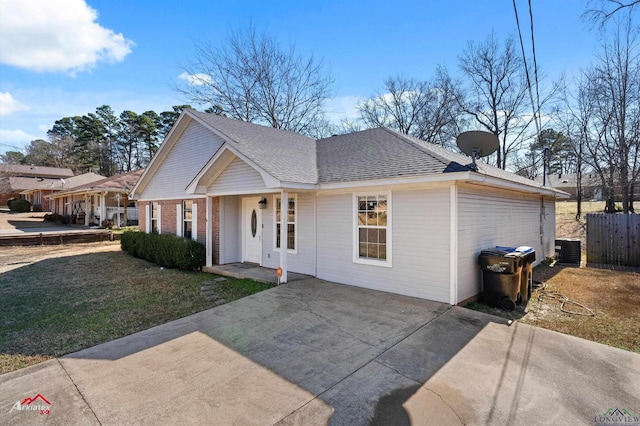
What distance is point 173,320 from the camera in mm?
5918

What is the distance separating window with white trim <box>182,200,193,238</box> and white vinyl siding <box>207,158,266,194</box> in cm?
288

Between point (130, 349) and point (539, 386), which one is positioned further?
point (130, 349)

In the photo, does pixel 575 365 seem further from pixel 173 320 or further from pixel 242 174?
pixel 242 174

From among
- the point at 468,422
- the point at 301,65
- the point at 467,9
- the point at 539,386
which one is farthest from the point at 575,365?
the point at 301,65

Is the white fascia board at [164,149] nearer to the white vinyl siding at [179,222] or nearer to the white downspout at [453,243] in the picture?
the white vinyl siding at [179,222]

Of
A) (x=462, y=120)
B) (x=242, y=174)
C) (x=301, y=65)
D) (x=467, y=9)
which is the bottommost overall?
(x=242, y=174)

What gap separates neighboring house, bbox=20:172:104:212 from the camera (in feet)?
102

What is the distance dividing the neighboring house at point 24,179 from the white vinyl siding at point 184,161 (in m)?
32.0

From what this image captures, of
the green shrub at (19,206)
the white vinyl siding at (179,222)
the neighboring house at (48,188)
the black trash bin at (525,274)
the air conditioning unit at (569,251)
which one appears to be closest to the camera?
the black trash bin at (525,274)

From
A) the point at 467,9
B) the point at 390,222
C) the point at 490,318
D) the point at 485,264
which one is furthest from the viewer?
the point at 467,9

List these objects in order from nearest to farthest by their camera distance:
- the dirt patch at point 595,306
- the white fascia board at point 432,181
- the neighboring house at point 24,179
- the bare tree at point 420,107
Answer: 1. the dirt patch at point 595,306
2. the white fascia board at point 432,181
3. the bare tree at point 420,107
4. the neighboring house at point 24,179

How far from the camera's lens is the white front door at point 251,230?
10305 millimetres

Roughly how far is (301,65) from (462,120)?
14069mm

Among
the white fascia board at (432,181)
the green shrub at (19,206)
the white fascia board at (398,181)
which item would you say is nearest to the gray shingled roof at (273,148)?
the white fascia board at (398,181)
